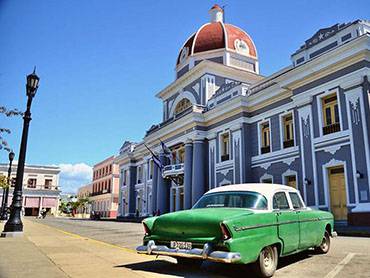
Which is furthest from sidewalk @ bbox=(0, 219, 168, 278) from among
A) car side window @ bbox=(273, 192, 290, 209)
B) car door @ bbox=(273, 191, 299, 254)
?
car side window @ bbox=(273, 192, 290, 209)

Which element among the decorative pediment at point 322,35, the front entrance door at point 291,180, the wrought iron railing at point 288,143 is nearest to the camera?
the decorative pediment at point 322,35

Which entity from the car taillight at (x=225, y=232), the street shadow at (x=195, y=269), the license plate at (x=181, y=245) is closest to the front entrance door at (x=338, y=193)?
the street shadow at (x=195, y=269)

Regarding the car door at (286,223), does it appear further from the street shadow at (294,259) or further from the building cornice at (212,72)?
the building cornice at (212,72)

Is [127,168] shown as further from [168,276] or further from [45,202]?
[168,276]

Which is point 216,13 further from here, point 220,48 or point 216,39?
point 220,48

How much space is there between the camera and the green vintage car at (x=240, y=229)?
4949 mm

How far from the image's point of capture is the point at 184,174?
2827 cm

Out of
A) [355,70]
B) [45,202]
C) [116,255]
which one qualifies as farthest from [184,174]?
[45,202]

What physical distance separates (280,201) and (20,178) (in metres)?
9.48

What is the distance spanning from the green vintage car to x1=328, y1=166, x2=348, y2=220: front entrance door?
33.6 feet

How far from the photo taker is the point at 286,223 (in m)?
5.94

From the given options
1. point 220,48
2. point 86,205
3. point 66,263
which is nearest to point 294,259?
point 66,263

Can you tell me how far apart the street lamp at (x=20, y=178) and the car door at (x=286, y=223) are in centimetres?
938

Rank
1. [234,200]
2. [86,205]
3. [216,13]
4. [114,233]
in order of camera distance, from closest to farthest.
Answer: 1. [234,200]
2. [114,233]
3. [216,13]
4. [86,205]
